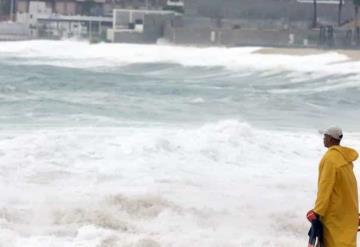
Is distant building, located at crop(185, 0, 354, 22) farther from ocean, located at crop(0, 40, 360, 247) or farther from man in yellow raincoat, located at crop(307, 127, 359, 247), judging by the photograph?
man in yellow raincoat, located at crop(307, 127, 359, 247)

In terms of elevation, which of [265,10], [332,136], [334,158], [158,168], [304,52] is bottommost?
[304,52]

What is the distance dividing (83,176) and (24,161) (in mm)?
1080

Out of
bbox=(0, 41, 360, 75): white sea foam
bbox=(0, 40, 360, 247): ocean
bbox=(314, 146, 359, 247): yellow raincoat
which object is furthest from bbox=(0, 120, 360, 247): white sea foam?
bbox=(0, 41, 360, 75): white sea foam

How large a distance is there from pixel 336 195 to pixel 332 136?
35cm

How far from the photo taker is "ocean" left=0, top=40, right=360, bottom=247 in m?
8.48

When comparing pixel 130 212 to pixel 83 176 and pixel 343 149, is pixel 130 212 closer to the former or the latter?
pixel 83 176

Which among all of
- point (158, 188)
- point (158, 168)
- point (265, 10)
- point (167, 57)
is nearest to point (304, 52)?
point (167, 57)

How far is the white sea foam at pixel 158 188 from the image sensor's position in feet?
27.3

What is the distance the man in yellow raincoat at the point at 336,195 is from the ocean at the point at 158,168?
2220 millimetres

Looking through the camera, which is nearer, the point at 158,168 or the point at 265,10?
the point at 158,168

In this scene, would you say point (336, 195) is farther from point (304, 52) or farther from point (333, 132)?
point (304, 52)

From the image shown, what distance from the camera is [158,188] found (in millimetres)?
10344

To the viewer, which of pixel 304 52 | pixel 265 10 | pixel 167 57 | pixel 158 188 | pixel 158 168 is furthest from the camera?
pixel 265 10

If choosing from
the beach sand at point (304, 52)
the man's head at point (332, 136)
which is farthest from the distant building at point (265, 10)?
the man's head at point (332, 136)
